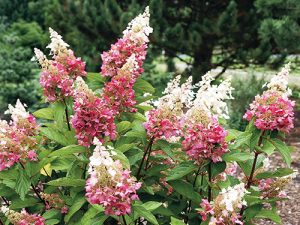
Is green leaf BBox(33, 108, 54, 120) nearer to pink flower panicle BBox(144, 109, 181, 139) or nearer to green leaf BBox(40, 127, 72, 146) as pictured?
green leaf BBox(40, 127, 72, 146)

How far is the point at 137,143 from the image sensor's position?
8.76 ft

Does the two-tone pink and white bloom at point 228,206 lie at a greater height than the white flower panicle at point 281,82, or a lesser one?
lesser

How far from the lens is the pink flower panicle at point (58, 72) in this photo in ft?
8.49

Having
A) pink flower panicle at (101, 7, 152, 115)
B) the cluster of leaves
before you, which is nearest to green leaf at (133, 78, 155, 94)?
the cluster of leaves

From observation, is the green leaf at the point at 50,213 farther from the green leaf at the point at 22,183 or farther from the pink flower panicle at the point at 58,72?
the pink flower panicle at the point at 58,72

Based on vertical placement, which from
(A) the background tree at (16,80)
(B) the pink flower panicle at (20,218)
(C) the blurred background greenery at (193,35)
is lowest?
(B) the pink flower panicle at (20,218)

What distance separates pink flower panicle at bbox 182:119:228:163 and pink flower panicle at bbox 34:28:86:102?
68cm

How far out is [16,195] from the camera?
2707 millimetres

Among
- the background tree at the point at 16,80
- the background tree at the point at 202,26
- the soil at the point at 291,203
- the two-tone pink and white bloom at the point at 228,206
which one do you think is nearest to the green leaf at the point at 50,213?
the two-tone pink and white bloom at the point at 228,206

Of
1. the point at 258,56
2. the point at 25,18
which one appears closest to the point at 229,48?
the point at 258,56

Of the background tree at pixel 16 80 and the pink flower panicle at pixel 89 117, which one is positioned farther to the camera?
the background tree at pixel 16 80

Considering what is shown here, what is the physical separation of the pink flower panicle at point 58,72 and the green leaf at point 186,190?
68 centimetres

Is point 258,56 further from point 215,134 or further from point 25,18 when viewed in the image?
point 25,18

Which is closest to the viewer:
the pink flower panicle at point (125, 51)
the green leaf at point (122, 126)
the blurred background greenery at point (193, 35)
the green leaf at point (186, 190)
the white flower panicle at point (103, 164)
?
the white flower panicle at point (103, 164)
